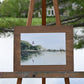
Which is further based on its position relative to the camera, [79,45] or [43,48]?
[79,45]

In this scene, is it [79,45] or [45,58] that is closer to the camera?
[45,58]

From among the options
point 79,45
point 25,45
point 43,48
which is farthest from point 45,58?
point 79,45

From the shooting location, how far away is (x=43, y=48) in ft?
6.60

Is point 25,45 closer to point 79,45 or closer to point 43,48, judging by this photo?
point 43,48

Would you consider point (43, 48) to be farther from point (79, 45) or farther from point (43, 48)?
point (79, 45)

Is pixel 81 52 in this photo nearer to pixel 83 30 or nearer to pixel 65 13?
pixel 83 30

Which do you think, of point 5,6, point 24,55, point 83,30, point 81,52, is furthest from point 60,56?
point 5,6

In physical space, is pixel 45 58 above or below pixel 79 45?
below

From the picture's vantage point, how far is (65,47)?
199cm

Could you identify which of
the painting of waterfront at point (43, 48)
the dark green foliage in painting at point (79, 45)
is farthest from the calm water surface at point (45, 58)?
the dark green foliage in painting at point (79, 45)

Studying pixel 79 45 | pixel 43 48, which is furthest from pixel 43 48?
pixel 79 45

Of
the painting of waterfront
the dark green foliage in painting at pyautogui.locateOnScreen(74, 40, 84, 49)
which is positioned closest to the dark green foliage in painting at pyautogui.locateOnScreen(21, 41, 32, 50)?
the painting of waterfront

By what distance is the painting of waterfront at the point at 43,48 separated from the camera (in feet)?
6.55

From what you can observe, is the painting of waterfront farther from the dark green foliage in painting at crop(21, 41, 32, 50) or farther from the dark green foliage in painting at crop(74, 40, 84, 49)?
the dark green foliage in painting at crop(74, 40, 84, 49)
